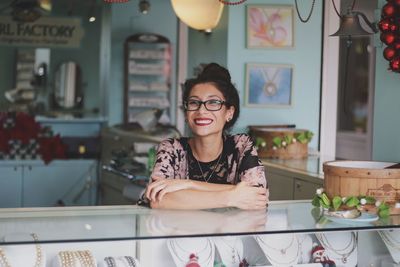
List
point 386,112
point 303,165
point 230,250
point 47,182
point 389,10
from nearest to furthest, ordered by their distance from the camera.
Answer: point 230,250 → point 389,10 → point 386,112 → point 303,165 → point 47,182

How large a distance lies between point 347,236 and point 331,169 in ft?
1.18

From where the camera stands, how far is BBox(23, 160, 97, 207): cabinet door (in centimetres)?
827

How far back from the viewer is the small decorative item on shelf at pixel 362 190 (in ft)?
10.5

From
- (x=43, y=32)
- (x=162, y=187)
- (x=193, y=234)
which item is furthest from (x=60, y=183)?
(x=193, y=234)

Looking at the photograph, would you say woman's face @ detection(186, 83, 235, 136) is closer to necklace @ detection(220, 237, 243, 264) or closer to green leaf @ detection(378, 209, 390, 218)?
necklace @ detection(220, 237, 243, 264)

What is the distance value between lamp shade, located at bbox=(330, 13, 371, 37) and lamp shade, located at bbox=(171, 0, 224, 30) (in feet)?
4.88

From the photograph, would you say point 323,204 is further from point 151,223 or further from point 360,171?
point 151,223

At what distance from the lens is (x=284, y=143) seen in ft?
19.8

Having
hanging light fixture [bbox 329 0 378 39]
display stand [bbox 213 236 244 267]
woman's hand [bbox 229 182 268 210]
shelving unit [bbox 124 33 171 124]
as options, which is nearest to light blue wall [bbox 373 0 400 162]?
hanging light fixture [bbox 329 0 378 39]

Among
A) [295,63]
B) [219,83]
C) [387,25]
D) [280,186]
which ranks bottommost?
[280,186]

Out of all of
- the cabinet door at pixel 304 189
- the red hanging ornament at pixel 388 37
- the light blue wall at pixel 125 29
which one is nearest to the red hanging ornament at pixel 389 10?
the red hanging ornament at pixel 388 37

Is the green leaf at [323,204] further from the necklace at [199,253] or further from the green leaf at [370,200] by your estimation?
the necklace at [199,253]

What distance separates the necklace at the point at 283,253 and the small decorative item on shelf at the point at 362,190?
0.27 m

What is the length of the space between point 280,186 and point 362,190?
7.08 feet
